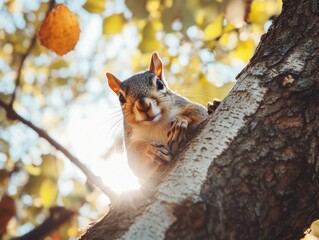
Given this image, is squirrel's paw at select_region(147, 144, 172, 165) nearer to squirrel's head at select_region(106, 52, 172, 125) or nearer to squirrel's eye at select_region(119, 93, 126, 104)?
squirrel's head at select_region(106, 52, 172, 125)

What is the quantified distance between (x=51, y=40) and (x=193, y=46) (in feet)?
4.04

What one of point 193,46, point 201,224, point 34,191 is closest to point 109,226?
point 201,224

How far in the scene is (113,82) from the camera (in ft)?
9.30

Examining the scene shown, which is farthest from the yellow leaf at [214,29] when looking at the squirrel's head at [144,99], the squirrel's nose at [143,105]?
the squirrel's nose at [143,105]

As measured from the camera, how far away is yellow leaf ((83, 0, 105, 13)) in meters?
2.58

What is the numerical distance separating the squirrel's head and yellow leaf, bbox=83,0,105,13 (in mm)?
452

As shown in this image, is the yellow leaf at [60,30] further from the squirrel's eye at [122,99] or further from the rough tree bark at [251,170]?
the rough tree bark at [251,170]

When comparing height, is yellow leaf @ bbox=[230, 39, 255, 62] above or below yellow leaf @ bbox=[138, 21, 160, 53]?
above

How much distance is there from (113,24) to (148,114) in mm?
800

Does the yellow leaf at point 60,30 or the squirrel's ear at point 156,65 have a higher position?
the squirrel's ear at point 156,65

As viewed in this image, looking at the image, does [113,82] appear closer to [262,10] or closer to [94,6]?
[94,6]

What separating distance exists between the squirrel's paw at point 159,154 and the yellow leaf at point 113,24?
1.13 m

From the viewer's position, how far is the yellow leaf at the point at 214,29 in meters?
2.79

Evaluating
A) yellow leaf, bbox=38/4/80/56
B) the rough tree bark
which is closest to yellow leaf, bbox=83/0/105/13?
yellow leaf, bbox=38/4/80/56
